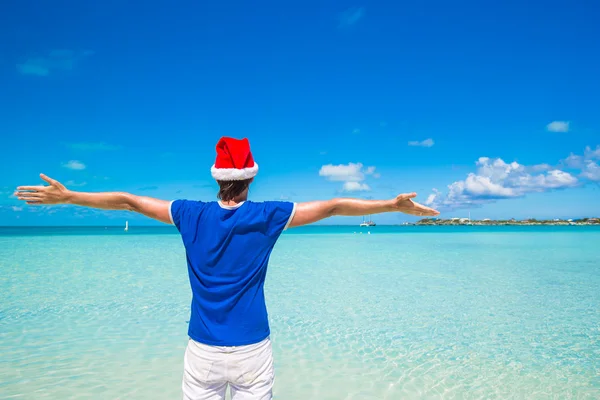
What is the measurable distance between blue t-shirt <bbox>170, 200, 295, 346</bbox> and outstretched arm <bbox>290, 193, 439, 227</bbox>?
3.3 inches

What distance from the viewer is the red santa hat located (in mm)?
2186

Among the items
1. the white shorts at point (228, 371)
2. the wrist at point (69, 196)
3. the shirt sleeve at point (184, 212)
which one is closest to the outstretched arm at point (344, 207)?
the shirt sleeve at point (184, 212)

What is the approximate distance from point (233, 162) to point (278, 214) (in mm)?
370

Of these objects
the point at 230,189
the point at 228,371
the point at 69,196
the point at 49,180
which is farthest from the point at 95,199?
the point at 228,371

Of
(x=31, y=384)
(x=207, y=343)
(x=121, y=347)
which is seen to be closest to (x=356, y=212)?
(x=207, y=343)

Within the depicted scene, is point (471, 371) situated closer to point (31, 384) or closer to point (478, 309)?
point (478, 309)

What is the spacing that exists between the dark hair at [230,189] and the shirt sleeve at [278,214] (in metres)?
0.17

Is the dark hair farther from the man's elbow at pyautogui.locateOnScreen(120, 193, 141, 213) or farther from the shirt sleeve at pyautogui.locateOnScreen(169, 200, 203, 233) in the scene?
the man's elbow at pyautogui.locateOnScreen(120, 193, 141, 213)

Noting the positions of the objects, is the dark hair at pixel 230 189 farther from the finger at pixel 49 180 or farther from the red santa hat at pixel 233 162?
the finger at pixel 49 180

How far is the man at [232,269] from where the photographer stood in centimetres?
215

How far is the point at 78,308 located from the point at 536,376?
9.02 metres

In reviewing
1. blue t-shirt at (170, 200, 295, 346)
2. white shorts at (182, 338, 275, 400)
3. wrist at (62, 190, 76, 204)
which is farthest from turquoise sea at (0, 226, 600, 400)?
wrist at (62, 190, 76, 204)

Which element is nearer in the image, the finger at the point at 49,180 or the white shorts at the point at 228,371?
the white shorts at the point at 228,371

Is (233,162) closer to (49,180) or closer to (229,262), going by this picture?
(229,262)
